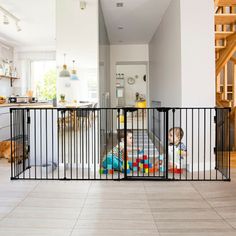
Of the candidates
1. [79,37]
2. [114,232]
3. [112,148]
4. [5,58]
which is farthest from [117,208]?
[5,58]

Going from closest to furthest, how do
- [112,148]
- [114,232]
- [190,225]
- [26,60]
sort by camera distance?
[114,232] → [190,225] → [112,148] → [26,60]

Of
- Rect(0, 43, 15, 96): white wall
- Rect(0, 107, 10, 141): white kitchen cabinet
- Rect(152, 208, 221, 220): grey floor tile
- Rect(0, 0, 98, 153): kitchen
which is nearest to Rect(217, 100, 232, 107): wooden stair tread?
Rect(0, 0, 98, 153): kitchen

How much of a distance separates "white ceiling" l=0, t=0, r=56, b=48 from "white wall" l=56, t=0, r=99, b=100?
0.67 meters

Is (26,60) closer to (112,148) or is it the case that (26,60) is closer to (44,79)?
(44,79)

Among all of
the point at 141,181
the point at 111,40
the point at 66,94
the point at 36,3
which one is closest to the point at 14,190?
the point at 141,181

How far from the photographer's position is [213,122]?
4.28 metres

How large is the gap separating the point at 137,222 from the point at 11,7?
186 inches

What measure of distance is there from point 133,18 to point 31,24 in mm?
2373

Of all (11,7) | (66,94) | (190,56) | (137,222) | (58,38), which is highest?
(11,7)

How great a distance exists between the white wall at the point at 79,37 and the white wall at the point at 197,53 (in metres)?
1.44

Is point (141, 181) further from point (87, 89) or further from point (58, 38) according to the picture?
point (58, 38)

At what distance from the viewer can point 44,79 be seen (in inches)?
363

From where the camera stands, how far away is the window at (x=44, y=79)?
9.18 metres

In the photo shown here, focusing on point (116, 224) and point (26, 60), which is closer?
point (116, 224)
